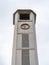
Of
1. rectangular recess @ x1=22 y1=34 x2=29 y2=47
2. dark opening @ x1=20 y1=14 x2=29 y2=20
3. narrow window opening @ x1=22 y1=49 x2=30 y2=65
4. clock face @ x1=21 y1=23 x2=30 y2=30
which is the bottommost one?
narrow window opening @ x1=22 y1=49 x2=30 y2=65

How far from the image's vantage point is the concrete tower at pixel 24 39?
124ft

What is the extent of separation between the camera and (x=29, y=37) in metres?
41.4

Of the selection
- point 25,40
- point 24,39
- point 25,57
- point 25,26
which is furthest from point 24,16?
point 25,57

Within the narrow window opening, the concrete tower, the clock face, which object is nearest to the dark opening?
the concrete tower

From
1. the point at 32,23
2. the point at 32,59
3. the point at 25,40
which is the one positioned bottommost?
the point at 32,59

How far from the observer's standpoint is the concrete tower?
37.7 metres

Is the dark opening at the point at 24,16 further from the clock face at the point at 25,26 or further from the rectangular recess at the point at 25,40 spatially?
the rectangular recess at the point at 25,40

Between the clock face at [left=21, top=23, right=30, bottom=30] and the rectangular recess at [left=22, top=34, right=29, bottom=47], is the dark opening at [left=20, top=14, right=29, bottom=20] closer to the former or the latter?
the clock face at [left=21, top=23, right=30, bottom=30]

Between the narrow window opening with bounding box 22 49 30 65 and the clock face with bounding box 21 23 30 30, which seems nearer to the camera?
the narrow window opening with bounding box 22 49 30 65

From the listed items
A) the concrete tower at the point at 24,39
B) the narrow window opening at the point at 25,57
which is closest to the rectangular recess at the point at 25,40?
the concrete tower at the point at 24,39

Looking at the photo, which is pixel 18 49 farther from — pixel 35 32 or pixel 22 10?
pixel 22 10

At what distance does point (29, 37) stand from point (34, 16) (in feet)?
18.7

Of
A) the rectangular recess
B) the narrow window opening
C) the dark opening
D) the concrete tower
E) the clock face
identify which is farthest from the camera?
the dark opening

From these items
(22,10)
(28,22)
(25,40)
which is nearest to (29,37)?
(25,40)
